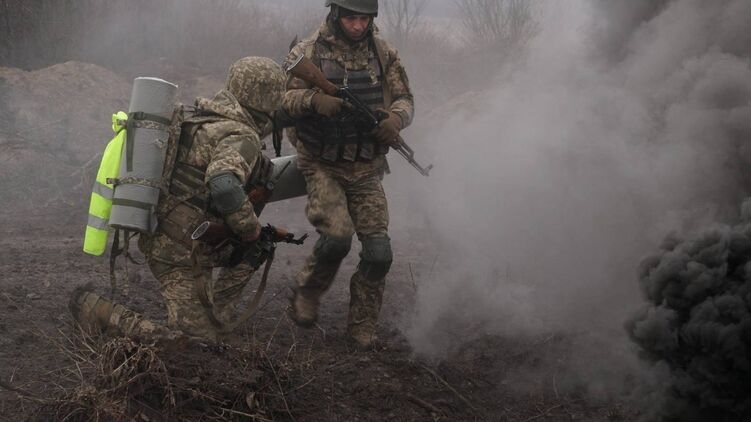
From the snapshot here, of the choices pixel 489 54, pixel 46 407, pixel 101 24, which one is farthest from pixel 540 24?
pixel 46 407

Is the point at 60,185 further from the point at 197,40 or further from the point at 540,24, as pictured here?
the point at 540,24

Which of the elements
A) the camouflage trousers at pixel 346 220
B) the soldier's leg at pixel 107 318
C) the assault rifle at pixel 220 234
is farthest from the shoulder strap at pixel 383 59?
the soldier's leg at pixel 107 318

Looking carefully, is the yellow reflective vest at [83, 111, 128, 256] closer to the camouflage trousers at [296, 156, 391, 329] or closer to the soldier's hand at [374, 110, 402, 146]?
the camouflage trousers at [296, 156, 391, 329]

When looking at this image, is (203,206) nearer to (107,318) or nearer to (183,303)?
(183,303)

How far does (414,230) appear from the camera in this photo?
9203 mm

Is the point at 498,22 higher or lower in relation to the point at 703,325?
higher

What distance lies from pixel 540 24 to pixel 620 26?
985cm

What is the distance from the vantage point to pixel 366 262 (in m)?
4.80

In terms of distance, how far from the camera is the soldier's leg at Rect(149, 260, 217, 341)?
3988 millimetres

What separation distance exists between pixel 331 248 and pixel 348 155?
22.6 inches

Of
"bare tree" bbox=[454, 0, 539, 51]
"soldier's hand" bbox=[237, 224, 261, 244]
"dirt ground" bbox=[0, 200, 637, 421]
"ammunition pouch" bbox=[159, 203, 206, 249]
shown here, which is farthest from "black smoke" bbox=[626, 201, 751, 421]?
"bare tree" bbox=[454, 0, 539, 51]

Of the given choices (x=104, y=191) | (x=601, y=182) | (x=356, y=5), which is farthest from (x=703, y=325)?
(x=601, y=182)

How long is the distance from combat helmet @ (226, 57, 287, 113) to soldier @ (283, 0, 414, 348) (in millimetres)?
508

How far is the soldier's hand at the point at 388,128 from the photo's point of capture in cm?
480
